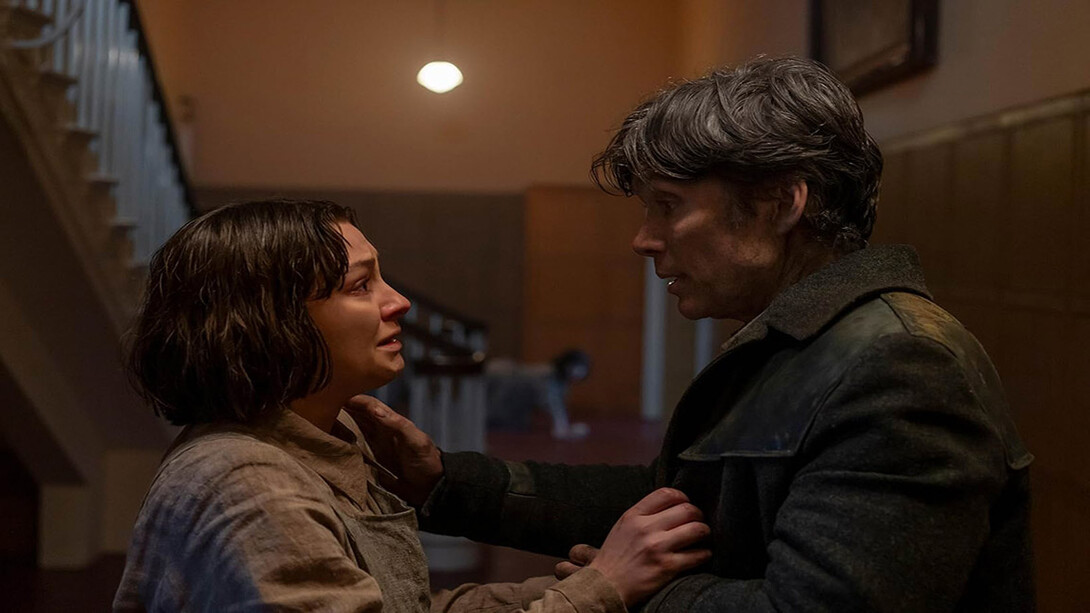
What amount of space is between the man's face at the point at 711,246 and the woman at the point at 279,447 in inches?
10.5

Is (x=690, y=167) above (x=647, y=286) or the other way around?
above

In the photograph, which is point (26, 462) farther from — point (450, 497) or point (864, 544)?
point (864, 544)

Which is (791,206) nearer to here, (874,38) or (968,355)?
(968,355)

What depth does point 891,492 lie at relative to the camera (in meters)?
1.17

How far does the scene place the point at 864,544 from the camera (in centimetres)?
117

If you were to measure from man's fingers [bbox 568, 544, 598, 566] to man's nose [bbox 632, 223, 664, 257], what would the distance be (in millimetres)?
408

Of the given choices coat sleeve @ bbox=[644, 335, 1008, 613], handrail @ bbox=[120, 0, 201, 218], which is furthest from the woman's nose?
handrail @ bbox=[120, 0, 201, 218]

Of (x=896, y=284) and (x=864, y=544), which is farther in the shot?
(x=896, y=284)

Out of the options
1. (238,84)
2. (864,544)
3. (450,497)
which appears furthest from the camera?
(238,84)

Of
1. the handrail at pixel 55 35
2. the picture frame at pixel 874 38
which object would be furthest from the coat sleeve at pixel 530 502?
the handrail at pixel 55 35

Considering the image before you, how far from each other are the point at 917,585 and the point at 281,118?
25.1ft

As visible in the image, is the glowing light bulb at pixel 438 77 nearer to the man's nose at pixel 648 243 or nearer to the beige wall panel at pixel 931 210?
the beige wall panel at pixel 931 210

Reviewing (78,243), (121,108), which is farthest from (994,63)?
(121,108)

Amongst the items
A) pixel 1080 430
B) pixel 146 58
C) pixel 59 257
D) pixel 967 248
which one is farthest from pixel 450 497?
pixel 146 58
